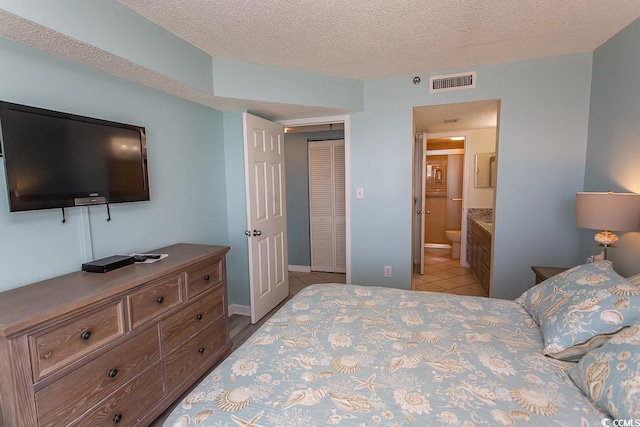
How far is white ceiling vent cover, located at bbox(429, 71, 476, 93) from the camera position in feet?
9.04

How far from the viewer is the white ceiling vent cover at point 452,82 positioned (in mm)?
2756

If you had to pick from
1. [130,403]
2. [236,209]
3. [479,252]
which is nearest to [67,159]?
[130,403]

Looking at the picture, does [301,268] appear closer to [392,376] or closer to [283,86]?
[283,86]

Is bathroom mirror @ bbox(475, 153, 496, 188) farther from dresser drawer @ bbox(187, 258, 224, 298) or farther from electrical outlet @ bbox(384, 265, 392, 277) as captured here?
dresser drawer @ bbox(187, 258, 224, 298)

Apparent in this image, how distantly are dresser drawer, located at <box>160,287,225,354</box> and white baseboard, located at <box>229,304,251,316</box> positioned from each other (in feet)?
3.00

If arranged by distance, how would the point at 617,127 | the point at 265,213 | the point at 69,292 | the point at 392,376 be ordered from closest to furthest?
1. the point at 392,376
2. the point at 69,292
3. the point at 617,127
4. the point at 265,213

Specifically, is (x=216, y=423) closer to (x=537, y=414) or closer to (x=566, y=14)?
(x=537, y=414)

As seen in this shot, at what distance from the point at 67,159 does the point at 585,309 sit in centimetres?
258

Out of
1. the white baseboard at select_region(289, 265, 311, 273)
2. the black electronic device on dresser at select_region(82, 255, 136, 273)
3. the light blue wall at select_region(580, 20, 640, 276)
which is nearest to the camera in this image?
the black electronic device on dresser at select_region(82, 255, 136, 273)

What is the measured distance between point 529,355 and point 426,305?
558mm

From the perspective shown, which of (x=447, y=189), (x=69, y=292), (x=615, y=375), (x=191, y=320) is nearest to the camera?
(x=615, y=375)

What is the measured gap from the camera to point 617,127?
209 cm

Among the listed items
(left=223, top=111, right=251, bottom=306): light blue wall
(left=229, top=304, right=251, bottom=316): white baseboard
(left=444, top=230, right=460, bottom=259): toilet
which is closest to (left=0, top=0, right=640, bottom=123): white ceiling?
(left=223, top=111, right=251, bottom=306): light blue wall

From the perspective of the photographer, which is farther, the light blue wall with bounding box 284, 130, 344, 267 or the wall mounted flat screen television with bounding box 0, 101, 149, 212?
the light blue wall with bounding box 284, 130, 344, 267
